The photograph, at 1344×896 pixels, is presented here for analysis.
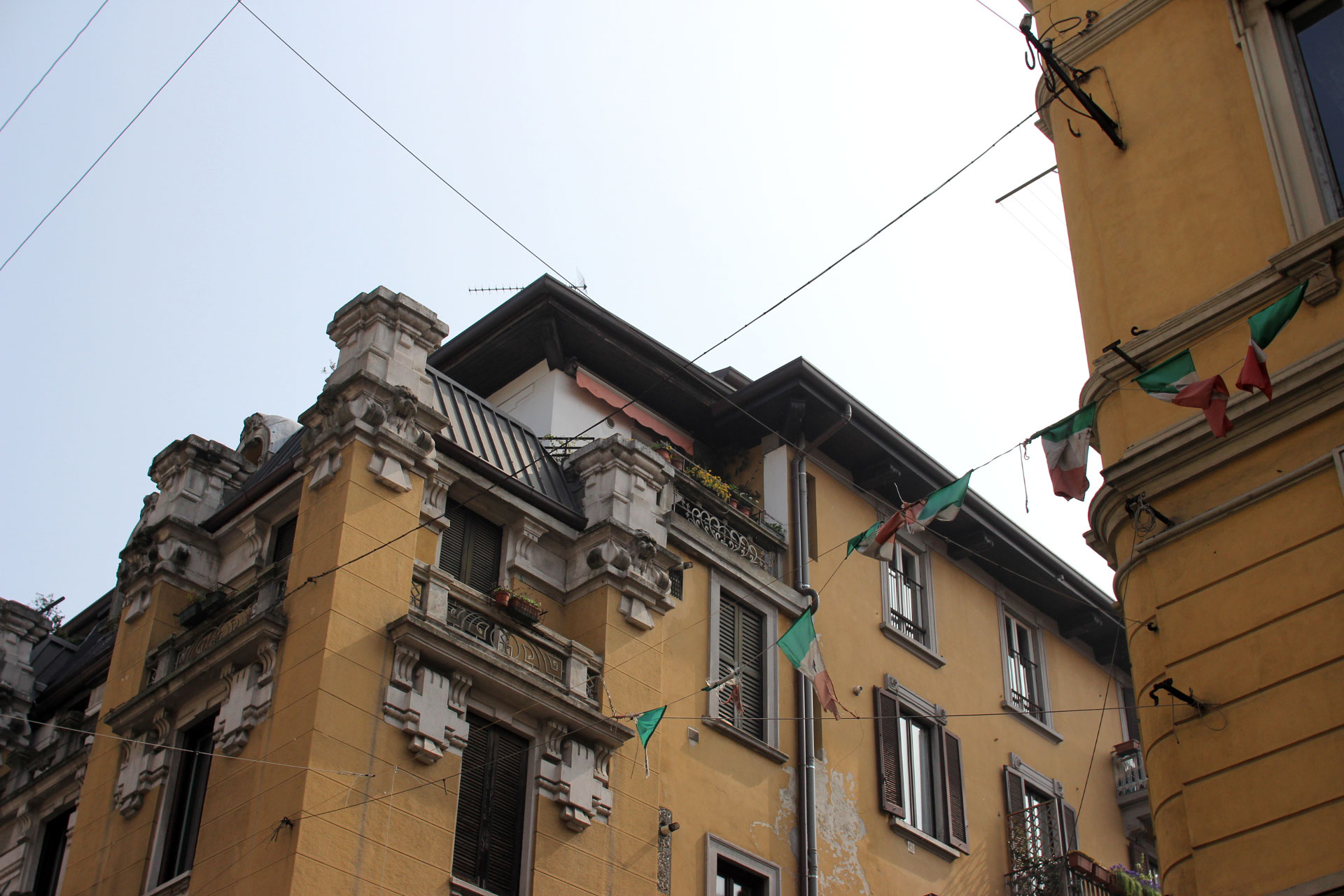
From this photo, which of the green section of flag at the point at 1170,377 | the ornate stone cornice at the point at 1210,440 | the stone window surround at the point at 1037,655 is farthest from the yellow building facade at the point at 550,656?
the green section of flag at the point at 1170,377

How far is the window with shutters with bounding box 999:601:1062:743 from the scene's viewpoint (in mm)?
27672

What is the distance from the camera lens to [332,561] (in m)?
17.1

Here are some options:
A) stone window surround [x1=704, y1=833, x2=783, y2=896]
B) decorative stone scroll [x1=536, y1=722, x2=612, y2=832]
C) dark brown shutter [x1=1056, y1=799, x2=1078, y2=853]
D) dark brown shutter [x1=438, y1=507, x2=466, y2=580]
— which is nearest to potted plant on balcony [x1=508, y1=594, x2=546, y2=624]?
dark brown shutter [x1=438, y1=507, x2=466, y2=580]

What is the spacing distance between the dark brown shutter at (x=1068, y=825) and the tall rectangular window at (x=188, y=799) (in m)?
16.3

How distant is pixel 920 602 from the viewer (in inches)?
1041

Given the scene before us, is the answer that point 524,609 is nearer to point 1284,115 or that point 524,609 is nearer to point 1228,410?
point 1228,410

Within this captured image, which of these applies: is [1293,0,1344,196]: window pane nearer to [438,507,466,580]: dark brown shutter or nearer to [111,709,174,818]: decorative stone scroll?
[438,507,466,580]: dark brown shutter

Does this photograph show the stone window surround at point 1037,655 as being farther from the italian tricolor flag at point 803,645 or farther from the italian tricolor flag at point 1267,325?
the italian tricolor flag at point 1267,325

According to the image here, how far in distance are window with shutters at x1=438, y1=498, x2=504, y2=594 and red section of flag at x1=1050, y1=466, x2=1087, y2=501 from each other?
28.2ft

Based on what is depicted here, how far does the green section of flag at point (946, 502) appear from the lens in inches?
568

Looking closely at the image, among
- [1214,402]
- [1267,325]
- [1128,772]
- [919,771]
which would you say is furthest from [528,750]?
[1128,772]

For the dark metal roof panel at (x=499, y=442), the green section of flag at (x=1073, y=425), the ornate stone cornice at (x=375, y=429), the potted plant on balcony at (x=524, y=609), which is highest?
the dark metal roof panel at (x=499, y=442)

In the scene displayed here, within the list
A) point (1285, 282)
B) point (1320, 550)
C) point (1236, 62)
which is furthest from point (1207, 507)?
point (1236, 62)

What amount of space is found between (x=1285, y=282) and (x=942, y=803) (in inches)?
A: 565
